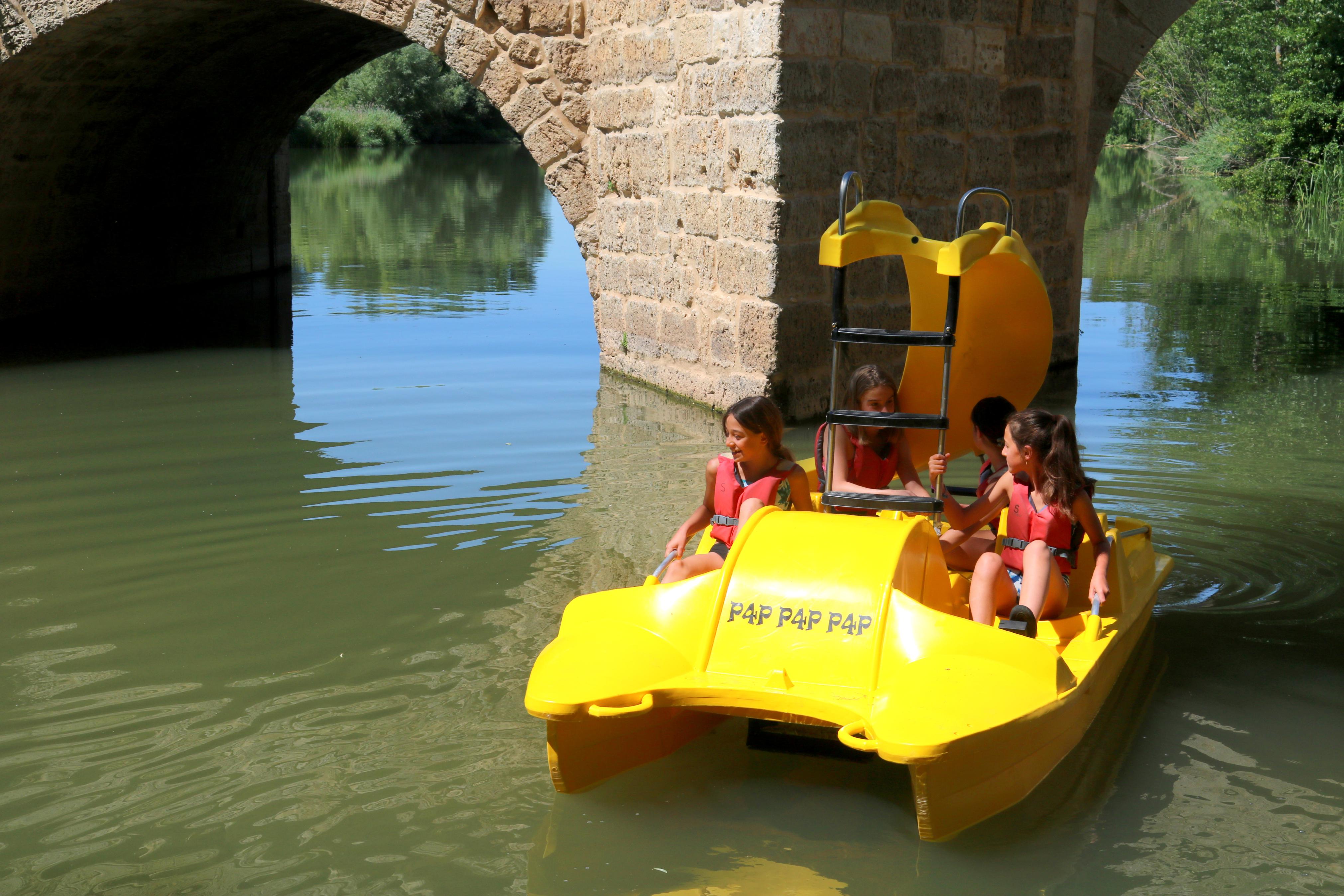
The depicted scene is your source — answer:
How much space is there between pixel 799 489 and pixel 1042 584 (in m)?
0.75

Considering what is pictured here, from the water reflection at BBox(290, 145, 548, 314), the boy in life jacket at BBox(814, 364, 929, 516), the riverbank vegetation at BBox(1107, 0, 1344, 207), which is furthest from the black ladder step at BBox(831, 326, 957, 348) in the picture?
the riverbank vegetation at BBox(1107, 0, 1344, 207)

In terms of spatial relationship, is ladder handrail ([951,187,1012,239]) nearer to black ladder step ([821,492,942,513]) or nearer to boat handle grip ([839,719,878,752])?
black ladder step ([821,492,942,513])

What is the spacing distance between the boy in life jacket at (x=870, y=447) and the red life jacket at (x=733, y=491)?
0.14 metres

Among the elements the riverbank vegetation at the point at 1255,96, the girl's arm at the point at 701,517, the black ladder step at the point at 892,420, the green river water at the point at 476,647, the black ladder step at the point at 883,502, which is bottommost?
the green river water at the point at 476,647

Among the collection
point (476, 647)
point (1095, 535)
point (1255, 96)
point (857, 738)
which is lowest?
point (476, 647)

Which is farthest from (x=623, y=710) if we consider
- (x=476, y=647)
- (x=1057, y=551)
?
(x=1057, y=551)

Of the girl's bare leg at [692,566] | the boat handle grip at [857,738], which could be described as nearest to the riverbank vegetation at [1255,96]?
the girl's bare leg at [692,566]

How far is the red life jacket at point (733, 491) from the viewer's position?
12.3 ft

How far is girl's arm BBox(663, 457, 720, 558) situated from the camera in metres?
3.74

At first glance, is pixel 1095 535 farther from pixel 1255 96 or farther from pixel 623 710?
pixel 1255 96

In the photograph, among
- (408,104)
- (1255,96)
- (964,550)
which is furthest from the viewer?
(408,104)

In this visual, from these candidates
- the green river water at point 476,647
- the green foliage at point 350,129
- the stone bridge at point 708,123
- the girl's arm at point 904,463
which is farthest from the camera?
the green foliage at point 350,129

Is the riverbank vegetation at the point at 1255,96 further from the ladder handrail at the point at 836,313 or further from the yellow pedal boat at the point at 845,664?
the yellow pedal boat at the point at 845,664

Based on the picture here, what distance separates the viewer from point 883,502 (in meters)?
3.41
